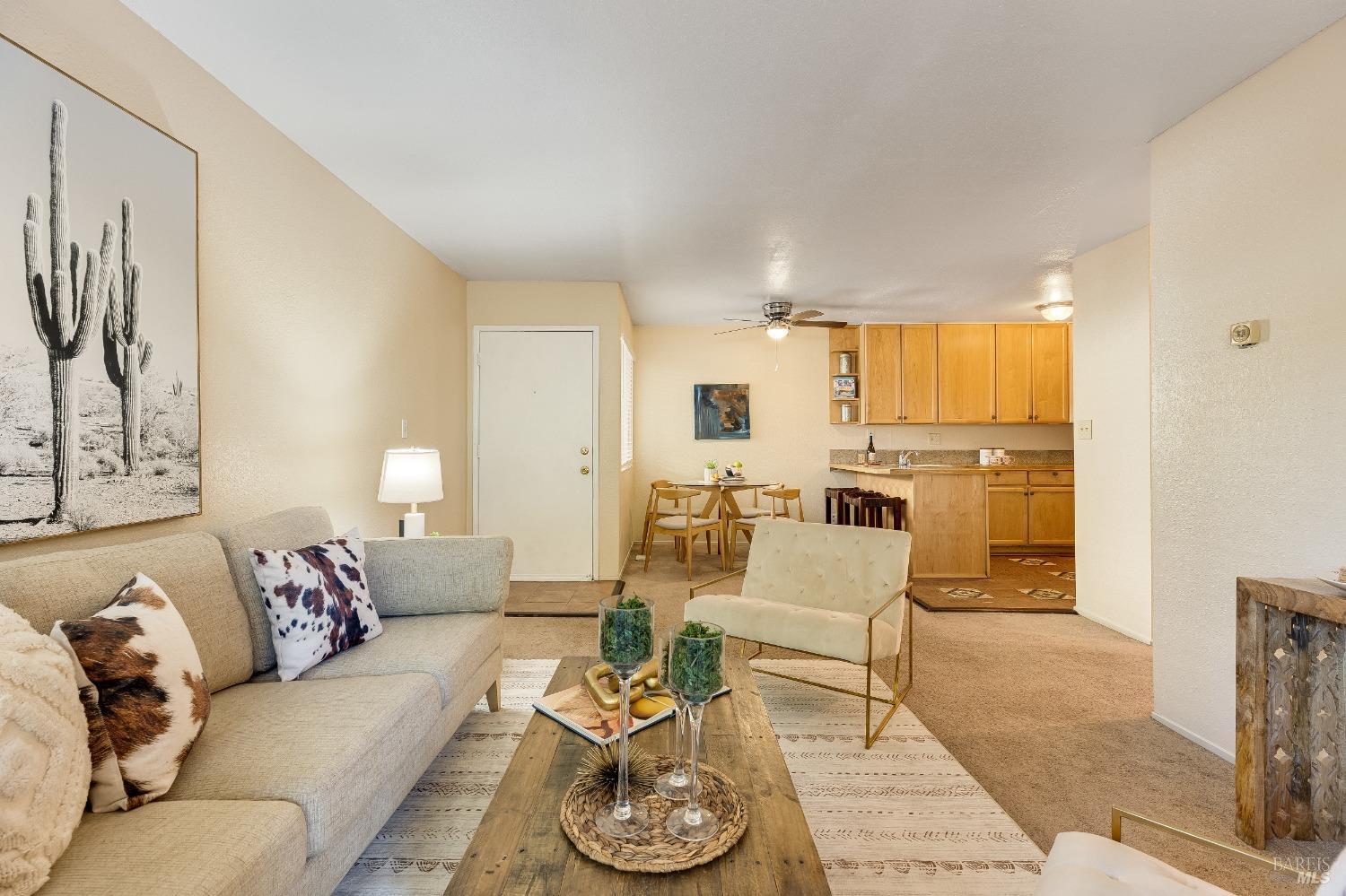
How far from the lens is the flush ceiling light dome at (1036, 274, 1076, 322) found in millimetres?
5203

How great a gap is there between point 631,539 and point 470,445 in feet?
7.58

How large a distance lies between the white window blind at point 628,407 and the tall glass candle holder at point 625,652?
4.41 metres

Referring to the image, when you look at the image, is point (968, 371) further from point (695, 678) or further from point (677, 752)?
point (695, 678)

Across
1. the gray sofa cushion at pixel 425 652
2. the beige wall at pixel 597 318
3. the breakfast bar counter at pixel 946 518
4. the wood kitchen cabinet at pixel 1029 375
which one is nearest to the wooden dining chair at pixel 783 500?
the breakfast bar counter at pixel 946 518

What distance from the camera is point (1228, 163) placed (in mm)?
2340

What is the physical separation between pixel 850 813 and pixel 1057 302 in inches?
210

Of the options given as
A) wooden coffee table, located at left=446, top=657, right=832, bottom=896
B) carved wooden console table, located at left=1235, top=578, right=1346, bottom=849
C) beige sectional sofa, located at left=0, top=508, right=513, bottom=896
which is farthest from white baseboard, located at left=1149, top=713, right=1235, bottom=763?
beige sectional sofa, located at left=0, top=508, right=513, bottom=896

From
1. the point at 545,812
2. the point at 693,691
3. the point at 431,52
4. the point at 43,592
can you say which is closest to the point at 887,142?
the point at 431,52

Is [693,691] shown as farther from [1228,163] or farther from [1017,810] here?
[1228,163]

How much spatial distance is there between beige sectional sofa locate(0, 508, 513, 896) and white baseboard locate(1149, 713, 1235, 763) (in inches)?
113

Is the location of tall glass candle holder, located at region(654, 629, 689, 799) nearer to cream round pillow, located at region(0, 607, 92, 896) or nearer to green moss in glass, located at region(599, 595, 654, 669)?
green moss in glass, located at region(599, 595, 654, 669)

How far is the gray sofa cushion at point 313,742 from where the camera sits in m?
1.30

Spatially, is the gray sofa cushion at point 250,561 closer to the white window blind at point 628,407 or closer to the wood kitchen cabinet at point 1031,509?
the white window blind at point 628,407

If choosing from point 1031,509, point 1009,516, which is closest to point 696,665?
point 1009,516
